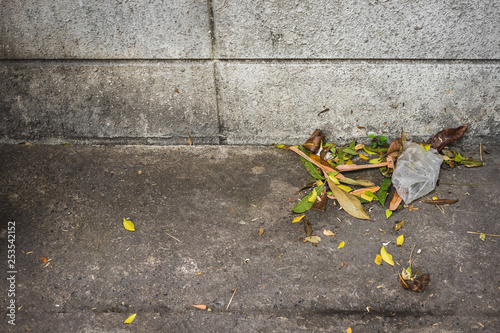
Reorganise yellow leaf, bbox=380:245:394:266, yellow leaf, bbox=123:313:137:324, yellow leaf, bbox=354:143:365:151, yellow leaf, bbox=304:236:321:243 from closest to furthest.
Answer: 1. yellow leaf, bbox=123:313:137:324
2. yellow leaf, bbox=380:245:394:266
3. yellow leaf, bbox=304:236:321:243
4. yellow leaf, bbox=354:143:365:151

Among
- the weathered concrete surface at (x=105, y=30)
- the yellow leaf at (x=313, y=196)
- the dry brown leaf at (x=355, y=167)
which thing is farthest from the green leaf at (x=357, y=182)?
the weathered concrete surface at (x=105, y=30)

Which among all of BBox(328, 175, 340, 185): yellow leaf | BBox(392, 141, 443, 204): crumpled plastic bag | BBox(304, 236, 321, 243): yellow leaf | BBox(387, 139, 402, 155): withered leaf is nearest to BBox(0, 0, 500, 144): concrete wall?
BBox(387, 139, 402, 155): withered leaf

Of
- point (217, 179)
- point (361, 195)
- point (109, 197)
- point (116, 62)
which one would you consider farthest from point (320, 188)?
point (116, 62)

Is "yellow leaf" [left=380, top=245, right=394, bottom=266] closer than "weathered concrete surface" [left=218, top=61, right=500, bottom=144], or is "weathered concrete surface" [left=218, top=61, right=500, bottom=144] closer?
"yellow leaf" [left=380, top=245, right=394, bottom=266]

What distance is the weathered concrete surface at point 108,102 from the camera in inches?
100

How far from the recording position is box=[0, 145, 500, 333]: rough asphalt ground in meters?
1.73

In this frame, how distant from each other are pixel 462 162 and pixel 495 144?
40cm

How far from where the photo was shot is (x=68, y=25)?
2.40 meters

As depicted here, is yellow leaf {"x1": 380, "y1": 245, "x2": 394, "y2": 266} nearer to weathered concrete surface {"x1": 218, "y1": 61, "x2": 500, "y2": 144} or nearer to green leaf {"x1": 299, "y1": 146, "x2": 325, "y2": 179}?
green leaf {"x1": 299, "y1": 146, "x2": 325, "y2": 179}

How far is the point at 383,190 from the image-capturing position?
235 cm

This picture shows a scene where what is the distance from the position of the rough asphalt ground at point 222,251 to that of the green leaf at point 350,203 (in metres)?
0.04

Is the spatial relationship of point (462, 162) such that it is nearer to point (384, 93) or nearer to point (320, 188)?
point (384, 93)

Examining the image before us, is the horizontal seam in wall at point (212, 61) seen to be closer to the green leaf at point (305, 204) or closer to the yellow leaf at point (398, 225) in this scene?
the green leaf at point (305, 204)

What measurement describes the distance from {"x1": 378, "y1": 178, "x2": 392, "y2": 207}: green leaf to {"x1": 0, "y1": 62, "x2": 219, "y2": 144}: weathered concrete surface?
121cm
